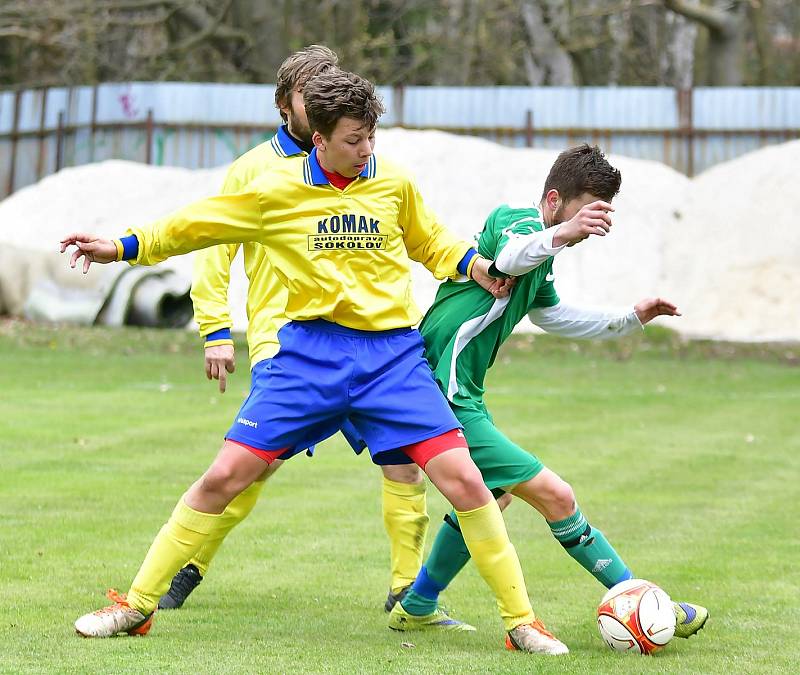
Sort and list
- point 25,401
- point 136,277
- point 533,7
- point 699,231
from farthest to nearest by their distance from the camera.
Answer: point 533,7 < point 699,231 < point 136,277 < point 25,401

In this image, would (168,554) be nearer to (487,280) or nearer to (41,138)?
(487,280)

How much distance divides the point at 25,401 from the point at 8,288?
965cm

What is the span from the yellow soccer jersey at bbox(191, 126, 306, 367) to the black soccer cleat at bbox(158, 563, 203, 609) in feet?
3.03

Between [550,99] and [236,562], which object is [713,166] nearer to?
[550,99]

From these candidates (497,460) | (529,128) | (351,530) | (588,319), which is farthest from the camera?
(529,128)

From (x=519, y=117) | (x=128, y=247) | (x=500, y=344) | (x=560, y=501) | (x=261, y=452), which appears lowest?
(x=519, y=117)

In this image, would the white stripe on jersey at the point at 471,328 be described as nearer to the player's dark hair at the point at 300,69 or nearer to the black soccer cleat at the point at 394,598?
the black soccer cleat at the point at 394,598

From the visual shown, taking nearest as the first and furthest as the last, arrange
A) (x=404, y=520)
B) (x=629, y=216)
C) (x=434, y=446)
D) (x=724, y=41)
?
1. (x=434, y=446)
2. (x=404, y=520)
3. (x=629, y=216)
4. (x=724, y=41)

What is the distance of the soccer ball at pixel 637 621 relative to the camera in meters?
5.42

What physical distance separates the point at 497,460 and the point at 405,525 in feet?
2.71

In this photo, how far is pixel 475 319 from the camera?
566cm

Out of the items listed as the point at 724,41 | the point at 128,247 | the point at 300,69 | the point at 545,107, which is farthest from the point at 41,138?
the point at 128,247

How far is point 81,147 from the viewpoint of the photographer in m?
29.9

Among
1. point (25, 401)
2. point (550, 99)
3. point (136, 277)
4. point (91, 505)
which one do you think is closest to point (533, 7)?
point (550, 99)
